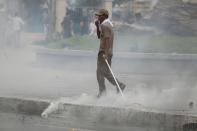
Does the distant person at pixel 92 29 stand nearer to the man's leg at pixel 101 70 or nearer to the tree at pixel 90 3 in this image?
the tree at pixel 90 3

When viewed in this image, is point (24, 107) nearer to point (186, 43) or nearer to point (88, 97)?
point (88, 97)

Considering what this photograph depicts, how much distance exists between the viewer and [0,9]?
85.6ft

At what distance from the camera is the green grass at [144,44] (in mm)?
15797

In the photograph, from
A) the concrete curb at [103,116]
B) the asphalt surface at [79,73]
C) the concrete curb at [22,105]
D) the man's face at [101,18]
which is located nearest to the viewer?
the concrete curb at [103,116]

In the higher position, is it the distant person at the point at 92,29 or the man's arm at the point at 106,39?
the man's arm at the point at 106,39

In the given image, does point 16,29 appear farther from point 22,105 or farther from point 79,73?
point 22,105

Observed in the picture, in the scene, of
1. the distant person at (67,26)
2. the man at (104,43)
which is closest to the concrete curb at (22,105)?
the man at (104,43)

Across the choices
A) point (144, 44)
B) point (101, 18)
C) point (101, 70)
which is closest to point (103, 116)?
point (101, 70)

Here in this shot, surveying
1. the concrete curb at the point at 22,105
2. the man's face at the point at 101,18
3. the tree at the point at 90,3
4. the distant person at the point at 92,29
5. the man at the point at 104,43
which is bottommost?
the distant person at the point at 92,29

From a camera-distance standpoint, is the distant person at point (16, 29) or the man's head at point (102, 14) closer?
the man's head at point (102, 14)

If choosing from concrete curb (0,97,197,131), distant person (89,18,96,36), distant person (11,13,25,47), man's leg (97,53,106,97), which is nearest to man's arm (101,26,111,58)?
man's leg (97,53,106,97)

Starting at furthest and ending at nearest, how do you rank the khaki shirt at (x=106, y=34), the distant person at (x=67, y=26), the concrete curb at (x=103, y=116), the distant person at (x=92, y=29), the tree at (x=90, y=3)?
the distant person at (x=67, y=26) < the tree at (x=90, y=3) < the distant person at (x=92, y=29) < the khaki shirt at (x=106, y=34) < the concrete curb at (x=103, y=116)

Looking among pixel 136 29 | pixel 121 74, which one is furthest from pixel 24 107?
pixel 136 29

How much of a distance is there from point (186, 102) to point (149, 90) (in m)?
1.11
